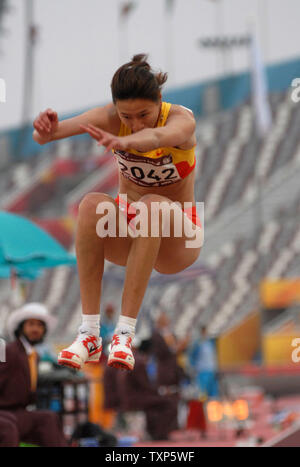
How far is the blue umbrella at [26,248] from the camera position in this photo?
6.34 m

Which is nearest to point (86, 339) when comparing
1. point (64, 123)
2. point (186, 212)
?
point (186, 212)

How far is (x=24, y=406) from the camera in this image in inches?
207

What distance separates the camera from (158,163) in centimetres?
337

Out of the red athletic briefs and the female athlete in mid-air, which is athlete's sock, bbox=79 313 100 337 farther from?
the red athletic briefs

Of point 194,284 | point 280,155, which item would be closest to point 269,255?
point 194,284

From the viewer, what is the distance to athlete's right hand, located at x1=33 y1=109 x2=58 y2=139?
3.24 m

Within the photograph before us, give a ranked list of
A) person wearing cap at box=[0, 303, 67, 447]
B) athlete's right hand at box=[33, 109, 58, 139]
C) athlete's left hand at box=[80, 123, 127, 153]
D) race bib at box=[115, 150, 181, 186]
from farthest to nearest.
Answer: person wearing cap at box=[0, 303, 67, 447]
race bib at box=[115, 150, 181, 186]
athlete's right hand at box=[33, 109, 58, 139]
athlete's left hand at box=[80, 123, 127, 153]

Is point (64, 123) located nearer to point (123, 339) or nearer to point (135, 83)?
point (135, 83)

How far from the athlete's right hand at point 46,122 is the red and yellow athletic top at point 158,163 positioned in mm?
272

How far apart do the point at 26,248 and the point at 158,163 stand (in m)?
3.30
